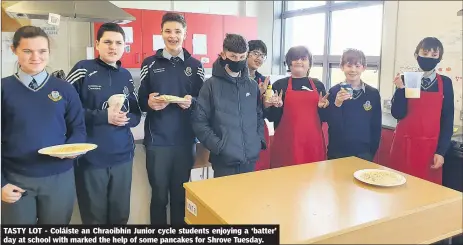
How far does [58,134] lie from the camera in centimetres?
175

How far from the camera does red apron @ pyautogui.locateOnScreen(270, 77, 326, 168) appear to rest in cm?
242

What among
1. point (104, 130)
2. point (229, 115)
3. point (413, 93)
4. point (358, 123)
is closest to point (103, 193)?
point (104, 130)

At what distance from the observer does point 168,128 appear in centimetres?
218

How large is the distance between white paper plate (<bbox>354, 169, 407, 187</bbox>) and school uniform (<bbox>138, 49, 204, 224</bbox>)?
1025 mm

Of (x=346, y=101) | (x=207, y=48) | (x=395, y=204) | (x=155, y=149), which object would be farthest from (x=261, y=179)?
(x=207, y=48)

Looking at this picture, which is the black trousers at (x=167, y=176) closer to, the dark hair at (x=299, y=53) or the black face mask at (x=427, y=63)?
the dark hair at (x=299, y=53)

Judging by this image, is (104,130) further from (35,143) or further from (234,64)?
(234,64)

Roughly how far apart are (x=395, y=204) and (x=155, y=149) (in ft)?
4.41

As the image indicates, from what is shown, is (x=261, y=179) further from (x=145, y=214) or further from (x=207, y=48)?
(x=207, y=48)

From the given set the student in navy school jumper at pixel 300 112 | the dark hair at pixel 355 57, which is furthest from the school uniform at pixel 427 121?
the student in navy school jumper at pixel 300 112

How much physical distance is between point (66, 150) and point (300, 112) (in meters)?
1.43

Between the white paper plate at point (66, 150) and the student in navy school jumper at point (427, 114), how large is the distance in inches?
74.9

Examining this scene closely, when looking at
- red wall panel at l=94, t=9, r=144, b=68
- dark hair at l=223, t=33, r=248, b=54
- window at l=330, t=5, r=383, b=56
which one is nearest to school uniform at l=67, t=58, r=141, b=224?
dark hair at l=223, t=33, r=248, b=54

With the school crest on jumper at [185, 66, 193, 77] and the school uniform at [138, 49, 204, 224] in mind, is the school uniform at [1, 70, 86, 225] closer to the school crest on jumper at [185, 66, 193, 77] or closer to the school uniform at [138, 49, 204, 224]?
the school uniform at [138, 49, 204, 224]
